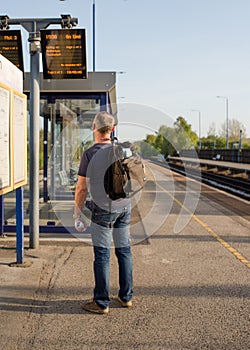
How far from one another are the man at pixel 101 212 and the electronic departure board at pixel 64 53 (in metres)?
3.31

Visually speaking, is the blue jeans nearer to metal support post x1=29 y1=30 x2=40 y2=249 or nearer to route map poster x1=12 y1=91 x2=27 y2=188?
route map poster x1=12 y1=91 x2=27 y2=188

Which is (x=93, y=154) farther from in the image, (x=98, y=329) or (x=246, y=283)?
(x=246, y=283)

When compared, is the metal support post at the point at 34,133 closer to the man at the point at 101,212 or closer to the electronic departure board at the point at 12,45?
the electronic departure board at the point at 12,45

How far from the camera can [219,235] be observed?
32.8ft

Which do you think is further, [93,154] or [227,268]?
[227,268]

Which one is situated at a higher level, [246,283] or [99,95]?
[99,95]

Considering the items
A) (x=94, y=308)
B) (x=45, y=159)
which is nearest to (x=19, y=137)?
(x=94, y=308)

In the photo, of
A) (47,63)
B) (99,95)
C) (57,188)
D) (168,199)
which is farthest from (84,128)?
(47,63)

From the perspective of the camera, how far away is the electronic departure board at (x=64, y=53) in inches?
320

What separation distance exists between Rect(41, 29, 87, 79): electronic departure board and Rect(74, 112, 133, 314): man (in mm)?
3313

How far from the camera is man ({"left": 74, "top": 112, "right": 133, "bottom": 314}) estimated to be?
5.14 m

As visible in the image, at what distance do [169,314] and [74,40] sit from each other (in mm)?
4867

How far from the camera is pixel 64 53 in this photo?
8.27 meters

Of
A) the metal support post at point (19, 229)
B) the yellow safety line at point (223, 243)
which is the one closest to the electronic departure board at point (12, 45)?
the metal support post at point (19, 229)
